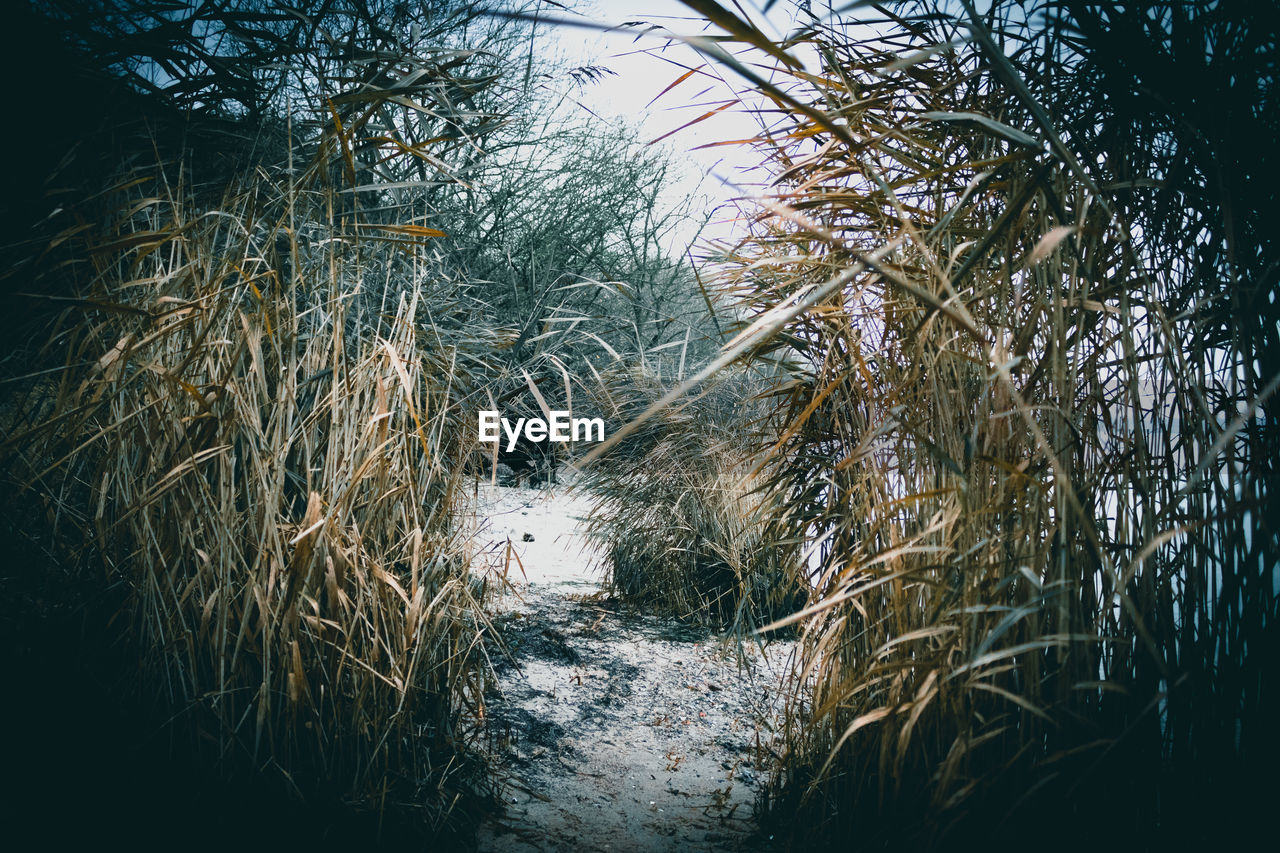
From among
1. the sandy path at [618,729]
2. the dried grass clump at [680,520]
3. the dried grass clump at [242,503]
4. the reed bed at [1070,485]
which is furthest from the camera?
the dried grass clump at [680,520]

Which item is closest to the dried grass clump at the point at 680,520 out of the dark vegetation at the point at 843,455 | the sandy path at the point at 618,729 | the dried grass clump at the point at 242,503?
the sandy path at the point at 618,729

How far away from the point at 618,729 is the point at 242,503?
1647 mm

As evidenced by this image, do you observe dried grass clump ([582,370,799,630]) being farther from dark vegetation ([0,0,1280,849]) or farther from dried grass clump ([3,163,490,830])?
dried grass clump ([3,163,490,830])

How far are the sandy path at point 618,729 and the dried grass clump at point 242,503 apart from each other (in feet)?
1.31

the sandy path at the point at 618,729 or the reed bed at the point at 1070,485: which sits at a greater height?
the reed bed at the point at 1070,485

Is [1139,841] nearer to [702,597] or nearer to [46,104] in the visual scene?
[46,104]

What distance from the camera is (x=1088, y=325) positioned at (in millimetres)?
1007

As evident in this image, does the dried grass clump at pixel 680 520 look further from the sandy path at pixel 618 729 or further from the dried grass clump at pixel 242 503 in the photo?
the dried grass clump at pixel 242 503

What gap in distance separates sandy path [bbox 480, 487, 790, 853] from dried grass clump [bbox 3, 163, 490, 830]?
0.40 meters

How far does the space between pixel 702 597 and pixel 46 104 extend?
3473 millimetres

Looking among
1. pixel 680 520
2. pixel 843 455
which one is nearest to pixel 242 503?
pixel 843 455

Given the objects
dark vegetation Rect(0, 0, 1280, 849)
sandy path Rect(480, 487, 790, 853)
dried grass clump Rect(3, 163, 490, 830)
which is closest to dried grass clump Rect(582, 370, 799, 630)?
sandy path Rect(480, 487, 790, 853)

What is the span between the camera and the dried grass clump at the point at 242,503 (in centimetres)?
103

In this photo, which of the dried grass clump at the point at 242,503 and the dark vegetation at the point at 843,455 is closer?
the dark vegetation at the point at 843,455
